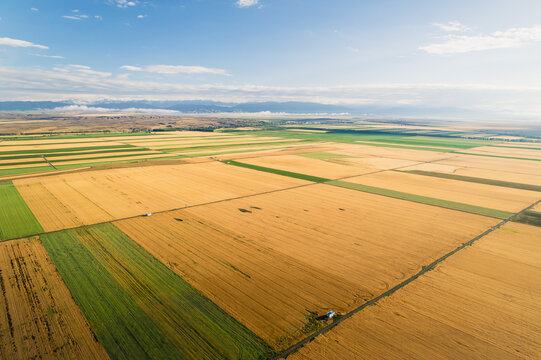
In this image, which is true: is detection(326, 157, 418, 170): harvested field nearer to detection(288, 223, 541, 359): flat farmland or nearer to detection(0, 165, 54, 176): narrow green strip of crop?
detection(288, 223, 541, 359): flat farmland

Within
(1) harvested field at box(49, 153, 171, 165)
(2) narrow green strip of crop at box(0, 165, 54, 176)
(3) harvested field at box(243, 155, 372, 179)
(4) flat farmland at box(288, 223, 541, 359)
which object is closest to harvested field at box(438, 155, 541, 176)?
(3) harvested field at box(243, 155, 372, 179)

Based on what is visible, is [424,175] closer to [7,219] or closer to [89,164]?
[7,219]

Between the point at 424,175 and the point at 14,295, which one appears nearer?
the point at 14,295

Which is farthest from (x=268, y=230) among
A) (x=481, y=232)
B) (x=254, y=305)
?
(x=481, y=232)

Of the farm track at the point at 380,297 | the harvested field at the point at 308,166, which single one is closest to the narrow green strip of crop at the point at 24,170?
the harvested field at the point at 308,166

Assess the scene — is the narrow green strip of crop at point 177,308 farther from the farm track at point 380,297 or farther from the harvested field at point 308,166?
the harvested field at point 308,166

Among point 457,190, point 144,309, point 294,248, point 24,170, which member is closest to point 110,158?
point 24,170
